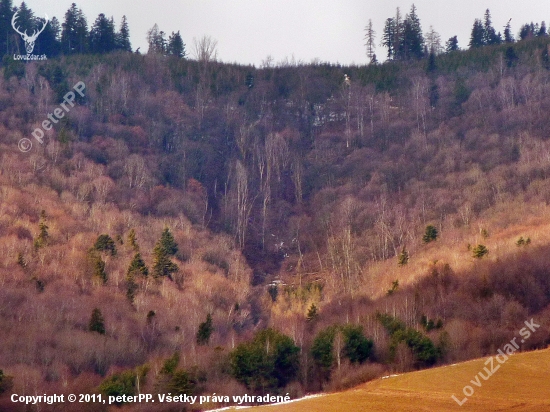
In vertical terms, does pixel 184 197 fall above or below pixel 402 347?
above

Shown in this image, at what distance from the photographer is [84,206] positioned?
6116 centimetres

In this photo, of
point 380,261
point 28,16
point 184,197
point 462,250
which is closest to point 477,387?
point 462,250

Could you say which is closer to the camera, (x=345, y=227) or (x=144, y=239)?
(x=144, y=239)

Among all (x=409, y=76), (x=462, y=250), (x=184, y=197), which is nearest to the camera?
(x=462, y=250)

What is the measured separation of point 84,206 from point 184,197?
13.2 m

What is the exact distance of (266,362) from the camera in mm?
34531

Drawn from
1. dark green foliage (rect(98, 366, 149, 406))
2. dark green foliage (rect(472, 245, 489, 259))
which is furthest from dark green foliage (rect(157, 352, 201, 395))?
dark green foliage (rect(472, 245, 489, 259))

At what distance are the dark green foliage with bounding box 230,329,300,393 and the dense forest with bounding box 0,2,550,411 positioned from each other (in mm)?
110

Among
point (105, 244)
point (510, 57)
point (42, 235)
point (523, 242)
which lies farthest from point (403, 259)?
point (510, 57)

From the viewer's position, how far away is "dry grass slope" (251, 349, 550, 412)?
2427cm

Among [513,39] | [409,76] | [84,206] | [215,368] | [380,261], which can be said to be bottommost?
[215,368]

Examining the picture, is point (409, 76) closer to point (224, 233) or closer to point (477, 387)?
point (224, 233)

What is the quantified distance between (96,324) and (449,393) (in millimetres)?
24066

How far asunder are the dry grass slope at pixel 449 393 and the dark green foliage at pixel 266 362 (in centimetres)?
703
